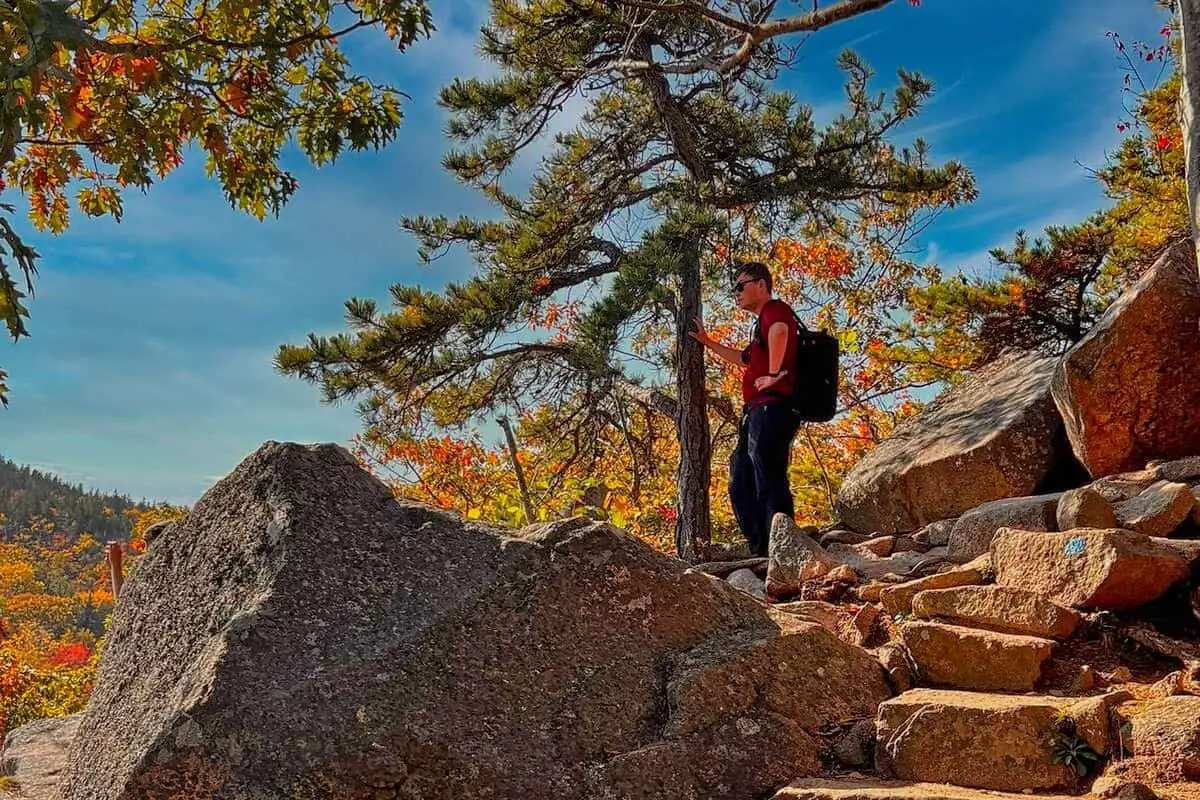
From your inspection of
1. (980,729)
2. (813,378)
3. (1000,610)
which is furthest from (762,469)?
(980,729)

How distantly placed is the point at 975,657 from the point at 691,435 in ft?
20.2

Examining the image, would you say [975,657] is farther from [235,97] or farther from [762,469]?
[235,97]

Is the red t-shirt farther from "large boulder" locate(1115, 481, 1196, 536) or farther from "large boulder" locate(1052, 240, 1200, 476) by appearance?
"large boulder" locate(1115, 481, 1196, 536)

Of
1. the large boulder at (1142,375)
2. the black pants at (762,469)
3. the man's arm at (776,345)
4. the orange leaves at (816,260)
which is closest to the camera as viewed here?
the large boulder at (1142,375)

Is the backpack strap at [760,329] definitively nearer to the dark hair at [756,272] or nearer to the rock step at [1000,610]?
the dark hair at [756,272]

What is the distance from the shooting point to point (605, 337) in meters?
7.29

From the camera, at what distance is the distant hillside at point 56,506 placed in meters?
75.3

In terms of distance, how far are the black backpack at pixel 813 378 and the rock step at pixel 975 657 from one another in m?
2.80

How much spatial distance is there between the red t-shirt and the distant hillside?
7984 centimetres

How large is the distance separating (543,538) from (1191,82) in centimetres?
396

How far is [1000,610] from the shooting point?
283cm

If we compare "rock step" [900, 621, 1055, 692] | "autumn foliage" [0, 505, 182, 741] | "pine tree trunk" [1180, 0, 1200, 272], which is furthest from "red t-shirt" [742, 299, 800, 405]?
"autumn foliage" [0, 505, 182, 741]

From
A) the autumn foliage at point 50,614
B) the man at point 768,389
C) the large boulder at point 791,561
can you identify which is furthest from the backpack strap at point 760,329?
the autumn foliage at point 50,614

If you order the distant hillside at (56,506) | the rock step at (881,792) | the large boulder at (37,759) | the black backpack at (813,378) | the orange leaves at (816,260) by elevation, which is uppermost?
the distant hillside at (56,506)
